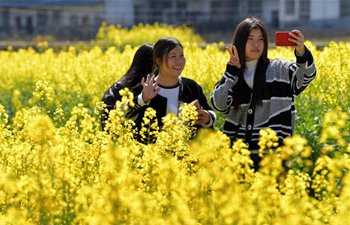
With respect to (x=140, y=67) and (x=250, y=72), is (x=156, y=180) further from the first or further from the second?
(x=140, y=67)

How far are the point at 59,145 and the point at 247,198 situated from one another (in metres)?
1.06

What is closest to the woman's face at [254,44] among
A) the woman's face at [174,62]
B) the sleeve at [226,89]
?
the sleeve at [226,89]

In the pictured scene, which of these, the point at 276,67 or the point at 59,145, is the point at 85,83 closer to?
the point at 276,67

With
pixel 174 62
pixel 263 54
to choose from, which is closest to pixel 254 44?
pixel 263 54

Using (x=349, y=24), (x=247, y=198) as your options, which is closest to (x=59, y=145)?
(x=247, y=198)

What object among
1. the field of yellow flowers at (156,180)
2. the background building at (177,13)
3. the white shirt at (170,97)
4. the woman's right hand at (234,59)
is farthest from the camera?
the background building at (177,13)

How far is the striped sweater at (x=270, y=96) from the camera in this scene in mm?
5973

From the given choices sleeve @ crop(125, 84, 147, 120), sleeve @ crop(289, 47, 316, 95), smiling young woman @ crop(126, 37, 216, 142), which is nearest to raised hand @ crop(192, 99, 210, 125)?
smiling young woman @ crop(126, 37, 216, 142)

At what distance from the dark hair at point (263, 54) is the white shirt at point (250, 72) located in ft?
0.07

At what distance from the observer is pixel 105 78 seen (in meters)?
10.0

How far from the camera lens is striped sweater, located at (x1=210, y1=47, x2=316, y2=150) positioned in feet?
19.6

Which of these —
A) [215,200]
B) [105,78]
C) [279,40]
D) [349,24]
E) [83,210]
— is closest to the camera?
[215,200]

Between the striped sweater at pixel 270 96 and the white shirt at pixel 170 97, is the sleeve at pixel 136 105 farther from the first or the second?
the striped sweater at pixel 270 96

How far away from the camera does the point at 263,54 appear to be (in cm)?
604
